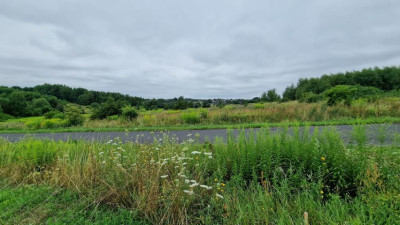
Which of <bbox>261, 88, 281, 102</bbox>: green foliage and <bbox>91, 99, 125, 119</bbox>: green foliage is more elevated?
<bbox>261, 88, 281, 102</bbox>: green foliage

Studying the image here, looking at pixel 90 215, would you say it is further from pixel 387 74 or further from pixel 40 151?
pixel 387 74

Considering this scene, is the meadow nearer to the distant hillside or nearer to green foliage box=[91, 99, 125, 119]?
green foliage box=[91, 99, 125, 119]

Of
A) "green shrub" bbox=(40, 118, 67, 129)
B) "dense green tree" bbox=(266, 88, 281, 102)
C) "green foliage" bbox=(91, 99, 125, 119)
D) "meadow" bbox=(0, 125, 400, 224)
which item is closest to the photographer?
"meadow" bbox=(0, 125, 400, 224)

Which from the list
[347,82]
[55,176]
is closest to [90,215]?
[55,176]

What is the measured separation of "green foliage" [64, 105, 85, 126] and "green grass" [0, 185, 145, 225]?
55.4 feet

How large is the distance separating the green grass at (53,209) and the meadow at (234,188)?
0.04 feet

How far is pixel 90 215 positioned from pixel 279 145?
3.19 metres

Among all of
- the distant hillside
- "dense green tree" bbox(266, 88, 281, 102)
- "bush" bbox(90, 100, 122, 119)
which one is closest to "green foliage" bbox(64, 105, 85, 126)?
"bush" bbox(90, 100, 122, 119)

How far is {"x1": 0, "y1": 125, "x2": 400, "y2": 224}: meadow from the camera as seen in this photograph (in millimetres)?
2391

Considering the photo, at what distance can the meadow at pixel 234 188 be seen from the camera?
7.84 ft

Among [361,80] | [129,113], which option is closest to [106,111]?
[129,113]

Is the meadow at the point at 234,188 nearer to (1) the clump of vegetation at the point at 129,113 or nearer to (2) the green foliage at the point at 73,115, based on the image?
(1) the clump of vegetation at the point at 129,113

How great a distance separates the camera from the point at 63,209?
2.96 meters

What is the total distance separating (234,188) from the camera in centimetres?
284
